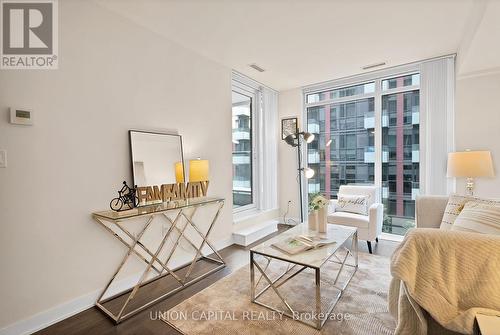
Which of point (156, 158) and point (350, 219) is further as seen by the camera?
point (350, 219)

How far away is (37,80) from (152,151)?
3.43 ft

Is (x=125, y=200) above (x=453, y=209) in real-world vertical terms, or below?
above

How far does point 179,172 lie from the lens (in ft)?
9.22

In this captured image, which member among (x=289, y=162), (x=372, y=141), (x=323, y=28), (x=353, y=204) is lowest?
(x=353, y=204)

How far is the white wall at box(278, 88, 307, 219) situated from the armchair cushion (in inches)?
53.3

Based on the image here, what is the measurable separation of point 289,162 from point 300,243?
112 inches

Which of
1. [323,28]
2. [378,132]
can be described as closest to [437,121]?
[378,132]

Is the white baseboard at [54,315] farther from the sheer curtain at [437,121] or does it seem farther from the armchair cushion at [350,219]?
the sheer curtain at [437,121]

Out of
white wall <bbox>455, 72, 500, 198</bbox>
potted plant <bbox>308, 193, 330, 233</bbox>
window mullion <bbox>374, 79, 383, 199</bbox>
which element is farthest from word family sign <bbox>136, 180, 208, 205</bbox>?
white wall <bbox>455, 72, 500, 198</bbox>

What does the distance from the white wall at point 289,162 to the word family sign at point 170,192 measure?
2330 mm

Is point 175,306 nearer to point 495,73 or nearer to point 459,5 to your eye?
point 459,5

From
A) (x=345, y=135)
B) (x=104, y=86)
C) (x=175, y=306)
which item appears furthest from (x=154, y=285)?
(x=345, y=135)

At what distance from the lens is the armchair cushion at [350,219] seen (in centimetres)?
325

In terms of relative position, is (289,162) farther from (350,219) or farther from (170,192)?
(170,192)
